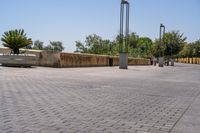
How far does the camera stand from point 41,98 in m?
9.98

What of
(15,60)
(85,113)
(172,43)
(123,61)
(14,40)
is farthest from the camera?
(172,43)

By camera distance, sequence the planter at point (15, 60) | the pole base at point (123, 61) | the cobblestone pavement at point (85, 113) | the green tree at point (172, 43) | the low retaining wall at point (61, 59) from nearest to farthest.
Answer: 1. the cobblestone pavement at point (85, 113)
2. the planter at point (15, 60)
3. the low retaining wall at point (61, 59)
4. the pole base at point (123, 61)
5. the green tree at point (172, 43)

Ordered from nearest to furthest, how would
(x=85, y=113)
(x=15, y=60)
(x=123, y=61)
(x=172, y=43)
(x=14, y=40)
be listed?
1. (x=85, y=113)
2. (x=15, y=60)
3. (x=14, y=40)
4. (x=123, y=61)
5. (x=172, y=43)

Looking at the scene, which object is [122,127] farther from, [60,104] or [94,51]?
[94,51]

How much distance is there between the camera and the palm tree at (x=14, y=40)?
110 ft

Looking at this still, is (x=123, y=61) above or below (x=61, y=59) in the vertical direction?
below

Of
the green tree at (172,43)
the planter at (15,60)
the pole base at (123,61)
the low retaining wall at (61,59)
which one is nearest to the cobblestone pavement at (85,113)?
the planter at (15,60)

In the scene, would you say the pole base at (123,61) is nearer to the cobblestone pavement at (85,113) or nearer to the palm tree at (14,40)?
the palm tree at (14,40)

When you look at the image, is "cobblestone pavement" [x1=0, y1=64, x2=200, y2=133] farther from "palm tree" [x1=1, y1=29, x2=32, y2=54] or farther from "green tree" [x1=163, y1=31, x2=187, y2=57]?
"green tree" [x1=163, y1=31, x2=187, y2=57]

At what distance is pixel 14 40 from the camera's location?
33.6 metres

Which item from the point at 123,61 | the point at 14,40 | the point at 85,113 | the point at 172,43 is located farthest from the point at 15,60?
the point at 172,43

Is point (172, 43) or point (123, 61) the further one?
point (172, 43)

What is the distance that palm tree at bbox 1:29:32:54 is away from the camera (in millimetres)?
33562

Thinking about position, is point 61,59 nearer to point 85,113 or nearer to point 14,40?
point 14,40
